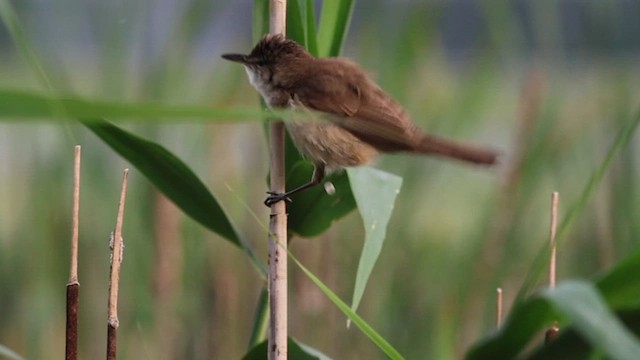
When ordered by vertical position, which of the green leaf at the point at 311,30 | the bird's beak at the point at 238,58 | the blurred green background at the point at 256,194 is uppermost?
the green leaf at the point at 311,30


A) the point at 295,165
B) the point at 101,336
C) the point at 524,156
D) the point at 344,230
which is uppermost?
the point at 295,165

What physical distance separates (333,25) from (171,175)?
0.26m

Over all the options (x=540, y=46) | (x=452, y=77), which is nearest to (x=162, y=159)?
(x=540, y=46)

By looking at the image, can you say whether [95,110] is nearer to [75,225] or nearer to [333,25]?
[75,225]

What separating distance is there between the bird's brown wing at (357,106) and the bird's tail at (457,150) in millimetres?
77

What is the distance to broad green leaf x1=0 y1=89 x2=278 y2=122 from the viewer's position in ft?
2.12

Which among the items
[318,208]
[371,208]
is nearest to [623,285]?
[371,208]

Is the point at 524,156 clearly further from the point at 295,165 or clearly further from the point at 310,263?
the point at 295,165

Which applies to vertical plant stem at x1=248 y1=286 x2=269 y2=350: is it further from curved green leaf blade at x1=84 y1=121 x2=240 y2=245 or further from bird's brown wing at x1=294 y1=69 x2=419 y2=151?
bird's brown wing at x1=294 y1=69 x2=419 y2=151

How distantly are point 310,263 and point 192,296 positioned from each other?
223 millimetres

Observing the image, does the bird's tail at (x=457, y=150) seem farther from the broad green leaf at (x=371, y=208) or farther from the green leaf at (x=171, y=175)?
the green leaf at (x=171, y=175)

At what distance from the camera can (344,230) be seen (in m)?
1.97

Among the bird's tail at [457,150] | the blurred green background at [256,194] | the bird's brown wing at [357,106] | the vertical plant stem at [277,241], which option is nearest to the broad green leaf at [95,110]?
the vertical plant stem at [277,241]

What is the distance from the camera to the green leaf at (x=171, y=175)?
3.51 feet
